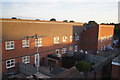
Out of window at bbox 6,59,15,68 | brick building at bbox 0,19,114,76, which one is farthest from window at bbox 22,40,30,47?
window at bbox 6,59,15,68

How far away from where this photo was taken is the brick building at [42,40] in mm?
13836

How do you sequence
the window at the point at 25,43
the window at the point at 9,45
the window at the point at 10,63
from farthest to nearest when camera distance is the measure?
the window at the point at 25,43 → the window at the point at 10,63 → the window at the point at 9,45

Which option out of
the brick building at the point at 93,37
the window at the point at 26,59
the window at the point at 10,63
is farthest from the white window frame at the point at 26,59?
the brick building at the point at 93,37

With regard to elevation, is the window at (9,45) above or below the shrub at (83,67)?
above

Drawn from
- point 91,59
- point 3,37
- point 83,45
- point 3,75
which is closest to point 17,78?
point 3,75

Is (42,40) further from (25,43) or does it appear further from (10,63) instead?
(10,63)

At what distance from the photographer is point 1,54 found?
13.2m

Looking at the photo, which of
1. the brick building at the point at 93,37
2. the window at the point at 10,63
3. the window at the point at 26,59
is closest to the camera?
the window at the point at 10,63

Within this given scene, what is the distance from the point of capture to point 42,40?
57.5 feet

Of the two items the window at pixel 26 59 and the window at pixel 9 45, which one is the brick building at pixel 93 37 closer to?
the window at pixel 26 59

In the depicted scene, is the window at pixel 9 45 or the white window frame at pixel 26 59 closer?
the window at pixel 9 45

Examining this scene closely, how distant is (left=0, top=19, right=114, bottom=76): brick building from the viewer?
45.4ft

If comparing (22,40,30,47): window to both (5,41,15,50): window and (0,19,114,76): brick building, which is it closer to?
(0,19,114,76): brick building

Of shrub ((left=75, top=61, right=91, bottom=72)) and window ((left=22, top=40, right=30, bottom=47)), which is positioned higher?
window ((left=22, top=40, right=30, bottom=47))
